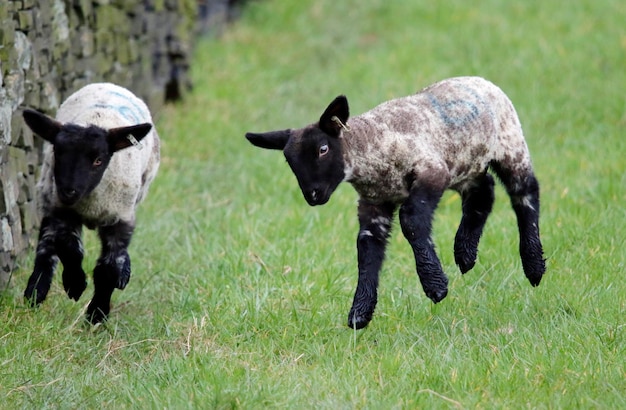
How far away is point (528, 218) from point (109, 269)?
2590 mm

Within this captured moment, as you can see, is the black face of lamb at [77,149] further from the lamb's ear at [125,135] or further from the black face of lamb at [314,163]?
the black face of lamb at [314,163]

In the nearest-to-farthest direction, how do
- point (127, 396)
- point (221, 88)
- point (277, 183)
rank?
point (127, 396) → point (277, 183) → point (221, 88)

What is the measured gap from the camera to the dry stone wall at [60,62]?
6961 mm

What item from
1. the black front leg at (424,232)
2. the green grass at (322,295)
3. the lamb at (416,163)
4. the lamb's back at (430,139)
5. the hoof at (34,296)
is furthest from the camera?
the hoof at (34,296)

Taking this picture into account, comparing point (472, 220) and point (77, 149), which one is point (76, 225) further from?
point (472, 220)

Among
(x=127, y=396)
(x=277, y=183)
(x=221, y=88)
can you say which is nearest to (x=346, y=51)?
(x=221, y=88)

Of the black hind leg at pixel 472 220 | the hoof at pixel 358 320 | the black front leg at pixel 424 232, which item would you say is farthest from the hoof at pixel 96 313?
the black hind leg at pixel 472 220

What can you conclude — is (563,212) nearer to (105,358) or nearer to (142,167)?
(142,167)

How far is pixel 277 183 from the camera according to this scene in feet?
31.3

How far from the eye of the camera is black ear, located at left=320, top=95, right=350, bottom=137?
519 cm

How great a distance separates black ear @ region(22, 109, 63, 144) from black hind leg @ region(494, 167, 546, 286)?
2639 millimetres

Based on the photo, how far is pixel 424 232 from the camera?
5402 millimetres

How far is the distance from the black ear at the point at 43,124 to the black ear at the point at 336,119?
163 centimetres

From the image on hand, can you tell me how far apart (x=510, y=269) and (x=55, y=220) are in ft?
9.81
